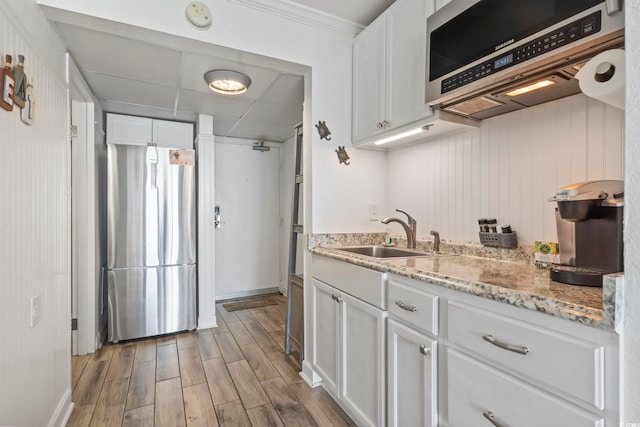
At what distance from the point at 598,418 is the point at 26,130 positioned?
2096mm

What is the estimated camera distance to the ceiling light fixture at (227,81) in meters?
2.24

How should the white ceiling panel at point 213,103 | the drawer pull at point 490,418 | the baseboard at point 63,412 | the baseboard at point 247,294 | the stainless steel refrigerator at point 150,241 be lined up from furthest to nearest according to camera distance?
the baseboard at point 247,294 → the stainless steel refrigerator at point 150,241 → the white ceiling panel at point 213,103 → the baseboard at point 63,412 → the drawer pull at point 490,418

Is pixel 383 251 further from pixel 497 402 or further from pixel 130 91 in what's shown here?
pixel 130 91

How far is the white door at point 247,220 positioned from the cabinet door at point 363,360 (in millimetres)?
2817

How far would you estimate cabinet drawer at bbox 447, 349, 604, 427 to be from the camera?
79 centimetres

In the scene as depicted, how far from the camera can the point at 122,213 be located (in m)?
2.85

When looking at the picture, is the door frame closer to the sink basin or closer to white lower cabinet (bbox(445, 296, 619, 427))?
the sink basin

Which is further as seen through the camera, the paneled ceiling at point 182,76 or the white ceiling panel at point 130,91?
the white ceiling panel at point 130,91

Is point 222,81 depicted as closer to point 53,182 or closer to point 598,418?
point 53,182

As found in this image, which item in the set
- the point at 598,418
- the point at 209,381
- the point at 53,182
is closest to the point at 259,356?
the point at 209,381

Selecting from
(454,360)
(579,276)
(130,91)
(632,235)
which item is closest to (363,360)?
(454,360)

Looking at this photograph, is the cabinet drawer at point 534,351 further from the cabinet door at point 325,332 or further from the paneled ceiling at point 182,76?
the paneled ceiling at point 182,76

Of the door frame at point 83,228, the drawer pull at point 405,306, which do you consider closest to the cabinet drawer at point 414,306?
the drawer pull at point 405,306

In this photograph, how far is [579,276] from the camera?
967mm
